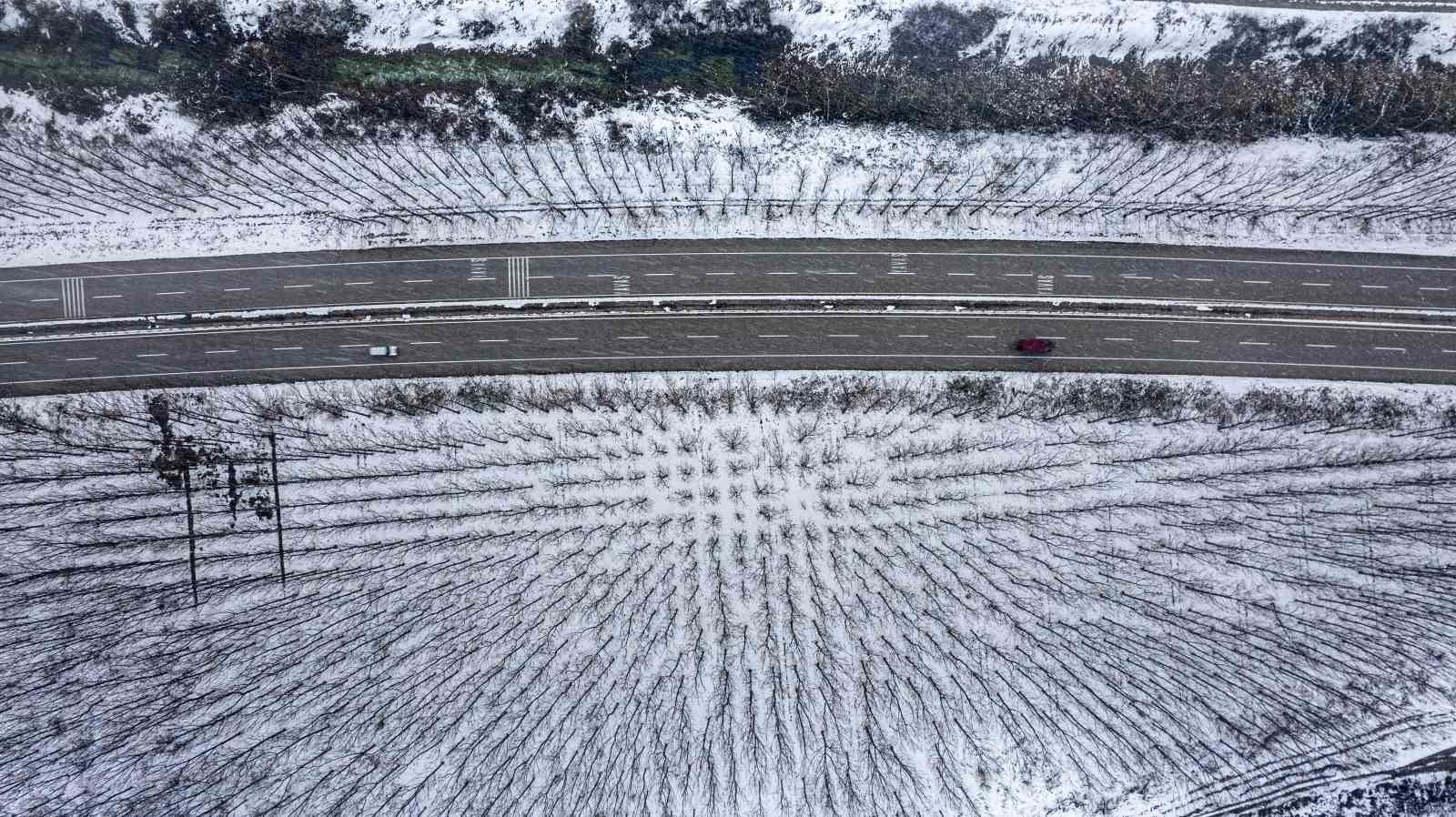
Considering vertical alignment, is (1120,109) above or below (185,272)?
above


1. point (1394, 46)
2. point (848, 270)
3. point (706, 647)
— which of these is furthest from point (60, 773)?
point (1394, 46)

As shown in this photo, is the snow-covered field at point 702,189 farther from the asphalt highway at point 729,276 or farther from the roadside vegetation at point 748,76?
the roadside vegetation at point 748,76

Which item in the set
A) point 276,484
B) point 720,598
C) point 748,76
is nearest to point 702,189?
→ point 748,76

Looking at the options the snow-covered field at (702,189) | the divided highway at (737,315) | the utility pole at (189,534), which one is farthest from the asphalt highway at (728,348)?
the utility pole at (189,534)

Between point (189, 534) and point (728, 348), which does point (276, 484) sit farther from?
point (728, 348)

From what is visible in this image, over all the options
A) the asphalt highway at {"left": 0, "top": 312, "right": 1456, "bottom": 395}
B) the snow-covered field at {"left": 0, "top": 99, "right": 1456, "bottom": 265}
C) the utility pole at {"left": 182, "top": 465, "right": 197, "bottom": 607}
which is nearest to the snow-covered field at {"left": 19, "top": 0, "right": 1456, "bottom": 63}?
the snow-covered field at {"left": 0, "top": 99, "right": 1456, "bottom": 265}

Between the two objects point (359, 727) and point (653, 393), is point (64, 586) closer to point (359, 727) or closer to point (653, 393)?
point (359, 727)
